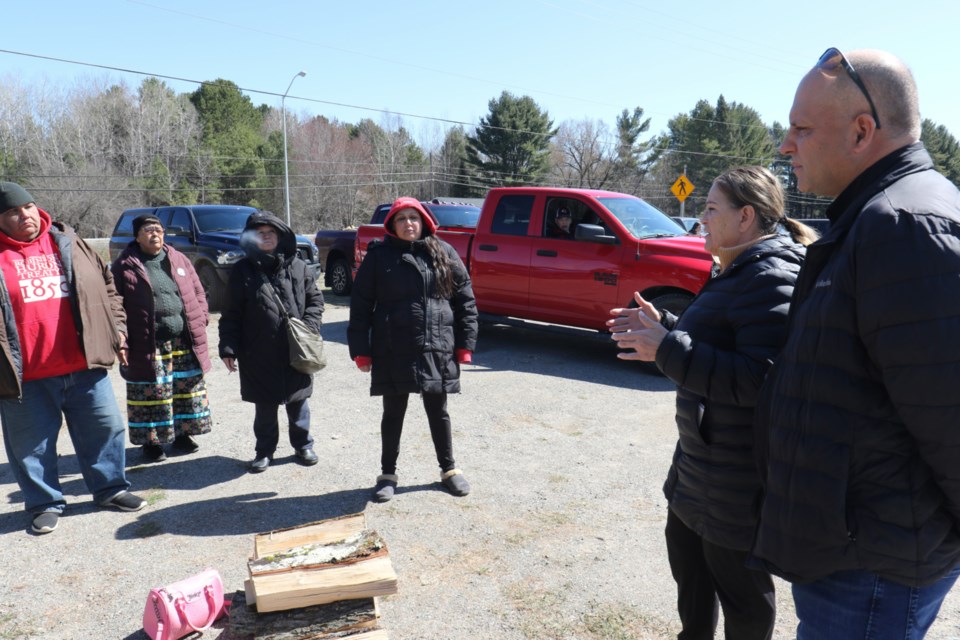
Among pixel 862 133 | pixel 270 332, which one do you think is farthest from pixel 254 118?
pixel 862 133

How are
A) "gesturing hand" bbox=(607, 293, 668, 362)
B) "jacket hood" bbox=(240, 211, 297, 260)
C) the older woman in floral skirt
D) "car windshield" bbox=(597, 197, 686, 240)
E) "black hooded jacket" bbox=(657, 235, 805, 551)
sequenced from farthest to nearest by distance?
"car windshield" bbox=(597, 197, 686, 240)
the older woman in floral skirt
"jacket hood" bbox=(240, 211, 297, 260)
"gesturing hand" bbox=(607, 293, 668, 362)
"black hooded jacket" bbox=(657, 235, 805, 551)

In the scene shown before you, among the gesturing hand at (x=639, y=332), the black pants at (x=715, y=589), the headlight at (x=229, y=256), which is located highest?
the gesturing hand at (x=639, y=332)

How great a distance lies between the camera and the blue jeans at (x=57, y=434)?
4.05m

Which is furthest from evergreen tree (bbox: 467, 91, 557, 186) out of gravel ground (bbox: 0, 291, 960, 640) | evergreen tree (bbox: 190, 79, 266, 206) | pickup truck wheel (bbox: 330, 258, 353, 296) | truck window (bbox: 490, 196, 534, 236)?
gravel ground (bbox: 0, 291, 960, 640)

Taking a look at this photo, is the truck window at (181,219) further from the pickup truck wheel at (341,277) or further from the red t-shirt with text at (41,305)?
the red t-shirt with text at (41,305)

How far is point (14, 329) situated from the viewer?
3879mm

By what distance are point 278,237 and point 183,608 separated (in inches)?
106

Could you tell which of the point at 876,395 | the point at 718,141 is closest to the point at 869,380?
the point at 876,395

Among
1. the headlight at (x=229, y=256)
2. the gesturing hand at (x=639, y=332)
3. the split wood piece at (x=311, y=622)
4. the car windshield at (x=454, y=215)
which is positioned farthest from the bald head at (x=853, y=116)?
the headlight at (x=229, y=256)

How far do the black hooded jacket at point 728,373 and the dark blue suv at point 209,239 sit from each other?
9.75 metres

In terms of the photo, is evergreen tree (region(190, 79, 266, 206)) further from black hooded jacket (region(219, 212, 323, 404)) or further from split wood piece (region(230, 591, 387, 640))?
split wood piece (region(230, 591, 387, 640))

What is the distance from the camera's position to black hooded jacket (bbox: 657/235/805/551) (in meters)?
2.07

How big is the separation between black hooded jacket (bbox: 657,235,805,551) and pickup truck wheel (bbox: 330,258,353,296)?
12098 mm

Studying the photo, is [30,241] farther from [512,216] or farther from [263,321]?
[512,216]
